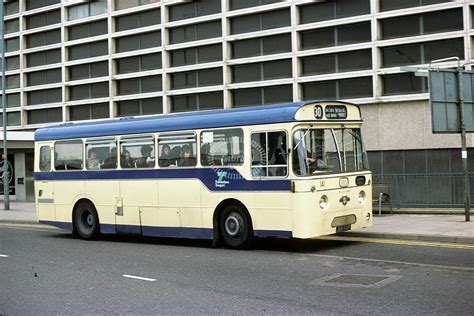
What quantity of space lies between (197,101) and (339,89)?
717cm

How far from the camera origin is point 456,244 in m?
12.4

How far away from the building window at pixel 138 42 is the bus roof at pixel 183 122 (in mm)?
13501

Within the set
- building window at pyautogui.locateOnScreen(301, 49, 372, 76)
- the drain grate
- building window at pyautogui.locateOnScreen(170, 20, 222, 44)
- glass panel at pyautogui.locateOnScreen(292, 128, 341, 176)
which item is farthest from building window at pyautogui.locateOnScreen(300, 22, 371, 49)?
the drain grate

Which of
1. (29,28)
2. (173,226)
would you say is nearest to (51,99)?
(29,28)

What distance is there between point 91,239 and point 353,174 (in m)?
7.12

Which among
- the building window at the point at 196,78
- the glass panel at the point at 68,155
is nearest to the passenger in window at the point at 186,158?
the glass panel at the point at 68,155

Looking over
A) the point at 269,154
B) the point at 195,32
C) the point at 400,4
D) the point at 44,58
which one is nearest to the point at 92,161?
the point at 269,154

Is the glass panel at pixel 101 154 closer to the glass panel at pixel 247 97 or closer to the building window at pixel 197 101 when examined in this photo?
the glass panel at pixel 247 97

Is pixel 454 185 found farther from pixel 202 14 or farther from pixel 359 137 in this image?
pixel 202 14

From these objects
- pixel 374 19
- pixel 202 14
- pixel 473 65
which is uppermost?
pixel 202 14

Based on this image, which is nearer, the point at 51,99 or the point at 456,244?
the point at 456,244

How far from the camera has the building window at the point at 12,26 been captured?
36000 millimetres

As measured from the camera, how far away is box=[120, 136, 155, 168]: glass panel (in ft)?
47.5

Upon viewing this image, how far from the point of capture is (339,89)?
2384 cm
